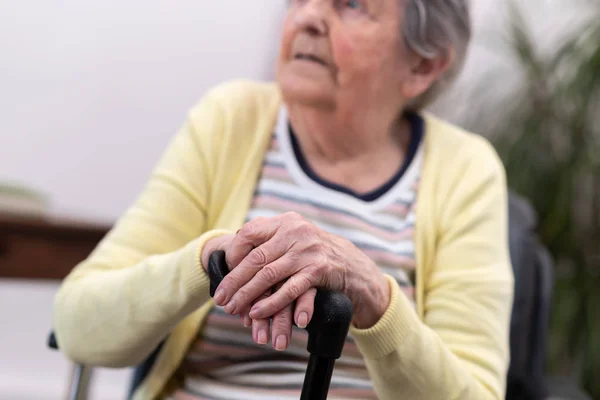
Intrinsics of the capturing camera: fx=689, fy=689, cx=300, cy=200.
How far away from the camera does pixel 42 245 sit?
4.43 feet

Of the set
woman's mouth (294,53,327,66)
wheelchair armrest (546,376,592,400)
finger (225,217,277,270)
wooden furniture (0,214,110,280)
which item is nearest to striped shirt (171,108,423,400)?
woman's mouth (294,53,327,66)

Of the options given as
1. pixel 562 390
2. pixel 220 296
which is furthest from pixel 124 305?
pixel 562 390

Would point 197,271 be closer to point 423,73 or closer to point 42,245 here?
point 423,73

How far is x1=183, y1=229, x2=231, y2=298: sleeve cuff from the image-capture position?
680 mm

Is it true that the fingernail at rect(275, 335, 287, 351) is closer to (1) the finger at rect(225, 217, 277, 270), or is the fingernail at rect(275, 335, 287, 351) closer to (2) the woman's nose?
(1) the finger at rect(225, 217, 277, 270)

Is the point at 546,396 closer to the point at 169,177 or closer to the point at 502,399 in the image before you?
the point at 502,399

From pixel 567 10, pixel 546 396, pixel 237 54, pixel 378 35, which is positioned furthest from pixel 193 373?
pixel 567 10

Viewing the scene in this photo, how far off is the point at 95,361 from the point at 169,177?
241 mm

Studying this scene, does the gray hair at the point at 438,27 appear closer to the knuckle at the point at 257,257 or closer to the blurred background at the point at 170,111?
the knuckle at the point at 257,257

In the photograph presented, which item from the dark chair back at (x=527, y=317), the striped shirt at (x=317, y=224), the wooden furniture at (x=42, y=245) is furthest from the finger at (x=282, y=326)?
the wooden furniture at (x=42, y=245)

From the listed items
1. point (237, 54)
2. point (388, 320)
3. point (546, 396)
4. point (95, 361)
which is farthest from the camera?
point (237, 54)

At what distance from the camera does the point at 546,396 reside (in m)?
1.12

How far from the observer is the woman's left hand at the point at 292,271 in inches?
21.5

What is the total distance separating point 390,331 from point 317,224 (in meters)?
0.23
